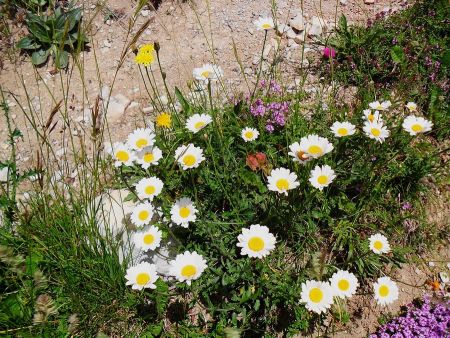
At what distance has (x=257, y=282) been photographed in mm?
2260

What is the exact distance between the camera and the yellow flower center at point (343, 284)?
211 cm

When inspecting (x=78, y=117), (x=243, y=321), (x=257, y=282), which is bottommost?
(x=243, y=321)

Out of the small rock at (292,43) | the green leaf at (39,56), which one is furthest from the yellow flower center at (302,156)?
the green leaf at (39,56)

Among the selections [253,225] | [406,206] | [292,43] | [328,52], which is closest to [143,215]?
[253,225]

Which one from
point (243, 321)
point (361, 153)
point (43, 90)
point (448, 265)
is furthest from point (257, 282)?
point (43, 90)

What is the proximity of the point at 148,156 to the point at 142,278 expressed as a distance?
0.67 metres

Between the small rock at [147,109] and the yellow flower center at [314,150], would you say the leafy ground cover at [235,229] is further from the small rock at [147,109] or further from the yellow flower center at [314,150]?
the small rock at [147,109]

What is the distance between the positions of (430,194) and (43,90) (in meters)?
3.03

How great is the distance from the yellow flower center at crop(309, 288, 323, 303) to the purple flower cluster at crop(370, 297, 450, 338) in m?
0.51

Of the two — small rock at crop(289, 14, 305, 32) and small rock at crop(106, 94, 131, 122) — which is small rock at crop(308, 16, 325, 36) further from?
small rock at crop(106, 94, 131, 122)

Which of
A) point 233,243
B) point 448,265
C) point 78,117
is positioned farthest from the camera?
point 78,117

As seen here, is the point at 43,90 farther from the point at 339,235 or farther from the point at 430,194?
the point at 430,194

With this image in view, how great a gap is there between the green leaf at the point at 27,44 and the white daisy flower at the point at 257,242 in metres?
2.58

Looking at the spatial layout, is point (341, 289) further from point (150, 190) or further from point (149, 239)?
point (150, 190)
